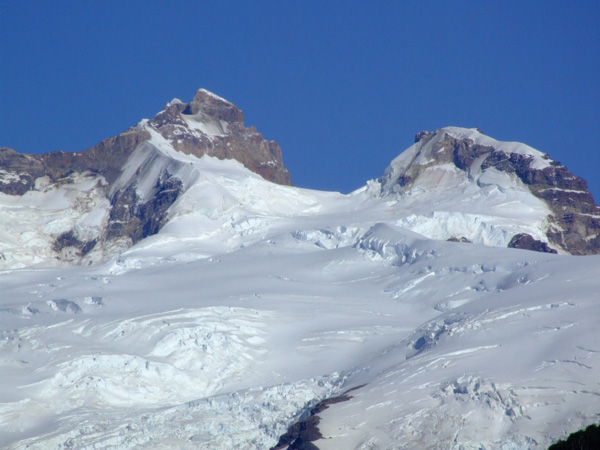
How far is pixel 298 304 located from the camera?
9806 centimetres

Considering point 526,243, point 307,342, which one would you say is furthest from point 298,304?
point 526,243

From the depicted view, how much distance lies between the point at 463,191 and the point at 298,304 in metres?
58.2

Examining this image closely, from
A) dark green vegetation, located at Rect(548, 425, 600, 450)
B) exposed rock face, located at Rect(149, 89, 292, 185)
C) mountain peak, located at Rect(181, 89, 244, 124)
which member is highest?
mountain peak, located at Rect(181, 89, 244, 124)

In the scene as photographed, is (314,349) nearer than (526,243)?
Yes

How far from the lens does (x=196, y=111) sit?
19150 cm

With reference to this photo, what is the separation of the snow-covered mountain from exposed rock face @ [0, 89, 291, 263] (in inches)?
18.3

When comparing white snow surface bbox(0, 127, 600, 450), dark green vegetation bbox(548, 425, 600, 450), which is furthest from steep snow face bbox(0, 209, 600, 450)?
dark green vegetation bbox(548, 425, 600, 450)

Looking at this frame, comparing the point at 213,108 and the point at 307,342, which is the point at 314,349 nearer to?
the point at 307,342

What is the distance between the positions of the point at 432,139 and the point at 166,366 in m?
95.6

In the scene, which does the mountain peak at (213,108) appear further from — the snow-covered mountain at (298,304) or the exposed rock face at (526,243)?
the exposed rock face at (526,243)

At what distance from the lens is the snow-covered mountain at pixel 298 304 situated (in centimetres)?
6806

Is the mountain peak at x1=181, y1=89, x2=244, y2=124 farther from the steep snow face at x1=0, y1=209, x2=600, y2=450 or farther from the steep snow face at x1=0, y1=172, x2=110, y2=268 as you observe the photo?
the steep snow face at x1=0, y1=209, x2=600, y2=450

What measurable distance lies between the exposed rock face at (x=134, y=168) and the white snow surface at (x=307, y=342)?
21.5 meters

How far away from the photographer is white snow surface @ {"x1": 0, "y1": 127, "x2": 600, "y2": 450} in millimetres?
66125
